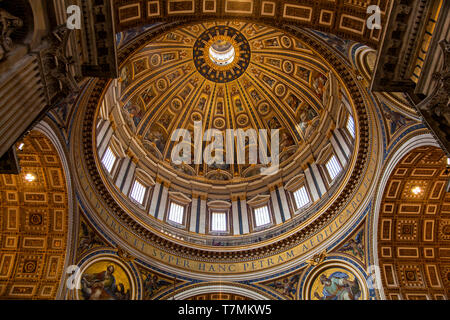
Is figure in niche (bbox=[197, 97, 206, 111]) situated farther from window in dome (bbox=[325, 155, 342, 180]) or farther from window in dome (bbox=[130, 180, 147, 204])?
window in dome (bbox=[325, 155, 342, 180])

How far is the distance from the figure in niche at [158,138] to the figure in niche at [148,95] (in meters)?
2.50

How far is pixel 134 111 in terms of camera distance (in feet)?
85.9

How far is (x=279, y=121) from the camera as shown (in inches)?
1147

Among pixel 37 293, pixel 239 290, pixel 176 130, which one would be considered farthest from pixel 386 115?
pixel 176 130

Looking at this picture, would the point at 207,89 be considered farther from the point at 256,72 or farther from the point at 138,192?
the point at 138,192

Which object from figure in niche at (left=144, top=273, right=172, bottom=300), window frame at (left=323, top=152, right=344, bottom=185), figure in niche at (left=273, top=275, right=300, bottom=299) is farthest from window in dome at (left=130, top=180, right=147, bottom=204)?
window frame at (left=323, top=152, right=344, bottom=185)

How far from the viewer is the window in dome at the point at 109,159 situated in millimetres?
20142

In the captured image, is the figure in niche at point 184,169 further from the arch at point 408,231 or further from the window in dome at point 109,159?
the arch at point 408,231

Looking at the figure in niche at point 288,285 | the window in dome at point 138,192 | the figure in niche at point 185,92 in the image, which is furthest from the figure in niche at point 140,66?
the figure in niche at point 288,285

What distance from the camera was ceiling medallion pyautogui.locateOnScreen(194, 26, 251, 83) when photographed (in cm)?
2842

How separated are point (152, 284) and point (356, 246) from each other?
34.9 ft

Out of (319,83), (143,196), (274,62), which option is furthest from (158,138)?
(319,83)

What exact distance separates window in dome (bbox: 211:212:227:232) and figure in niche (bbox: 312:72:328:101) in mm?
Answer: 11182

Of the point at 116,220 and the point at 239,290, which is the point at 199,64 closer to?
the point at 116,220
